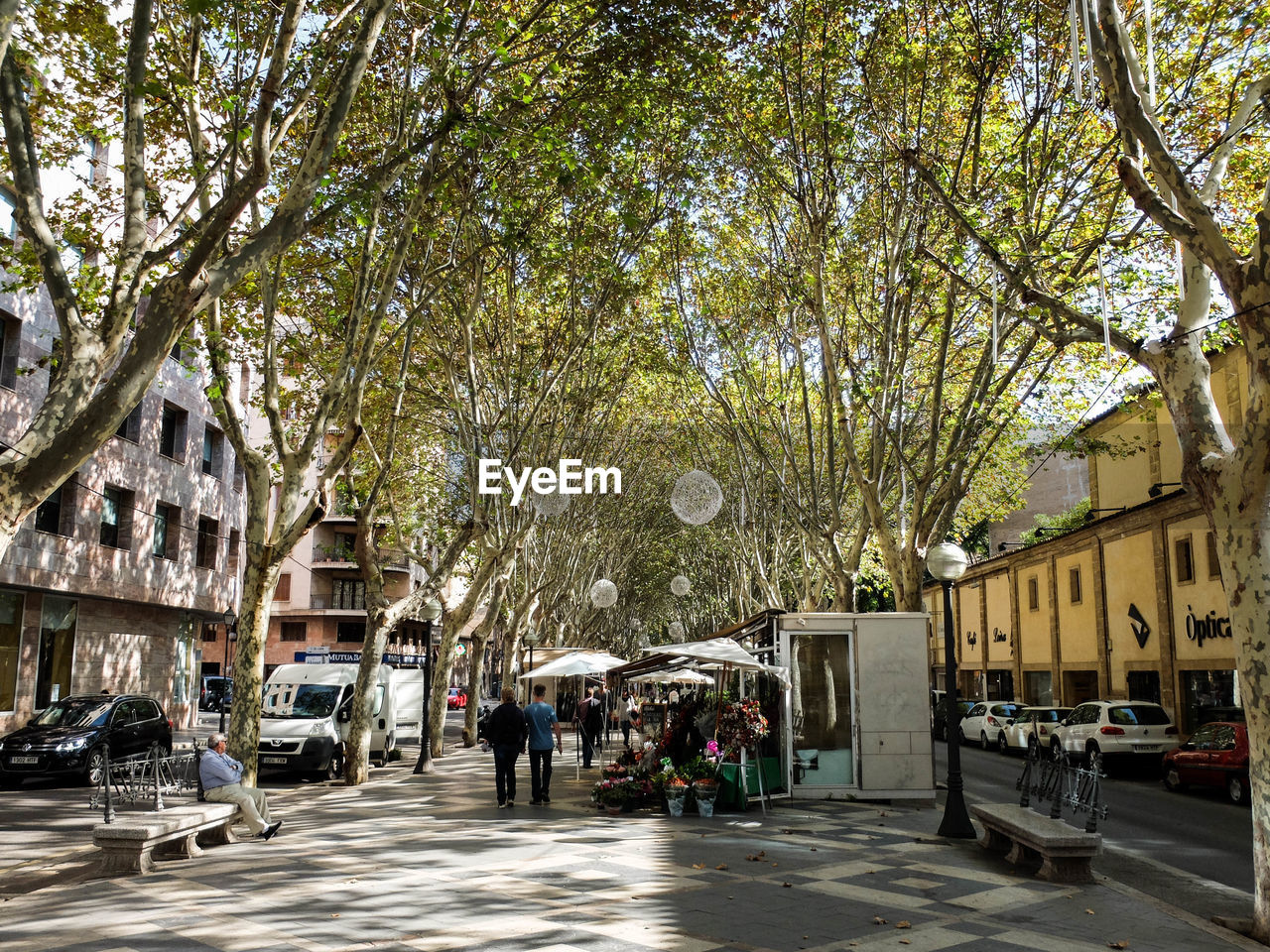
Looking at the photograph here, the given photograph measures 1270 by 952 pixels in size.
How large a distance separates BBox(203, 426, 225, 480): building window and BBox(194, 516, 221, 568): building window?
59.2 inches

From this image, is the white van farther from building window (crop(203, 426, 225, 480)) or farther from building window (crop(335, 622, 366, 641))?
building window (crop(335, 622, 366, 641))

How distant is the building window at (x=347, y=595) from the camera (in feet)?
Answer: 185

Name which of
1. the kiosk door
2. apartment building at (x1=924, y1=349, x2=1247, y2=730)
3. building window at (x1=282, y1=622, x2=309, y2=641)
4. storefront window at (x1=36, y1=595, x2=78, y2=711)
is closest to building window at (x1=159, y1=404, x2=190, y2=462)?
storefront window at (x1=36, y1=595, x2=78, y2=711)

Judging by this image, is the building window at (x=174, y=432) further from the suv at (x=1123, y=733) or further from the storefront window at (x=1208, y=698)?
the storefront window at (x=1208, y=698)

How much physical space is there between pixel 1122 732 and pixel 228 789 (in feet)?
57.4

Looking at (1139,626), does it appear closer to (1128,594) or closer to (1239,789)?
(1128,594)

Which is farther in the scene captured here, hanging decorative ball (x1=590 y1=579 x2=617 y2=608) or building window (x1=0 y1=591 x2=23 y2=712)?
hanging decorative ball (x1=590 y1=579 x2=617 y2=608)

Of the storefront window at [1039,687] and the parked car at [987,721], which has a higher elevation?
the storefront window at [1039,687]

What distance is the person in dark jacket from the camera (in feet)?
46.6

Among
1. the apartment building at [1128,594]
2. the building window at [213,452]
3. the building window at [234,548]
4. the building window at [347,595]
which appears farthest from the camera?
the building window at [347,595]

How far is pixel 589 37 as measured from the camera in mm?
13750

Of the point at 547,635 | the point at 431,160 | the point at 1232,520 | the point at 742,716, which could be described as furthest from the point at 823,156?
the point at 547,635

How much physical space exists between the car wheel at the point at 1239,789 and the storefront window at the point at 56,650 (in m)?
24.3

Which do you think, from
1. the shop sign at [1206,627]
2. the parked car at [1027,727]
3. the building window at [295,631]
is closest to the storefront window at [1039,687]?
the parked car at [1027,727]
